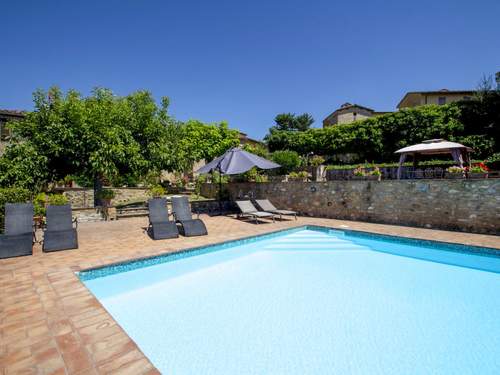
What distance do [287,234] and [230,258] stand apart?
3103mm

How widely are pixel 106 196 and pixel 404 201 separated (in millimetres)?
12583

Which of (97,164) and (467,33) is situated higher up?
(467,33)

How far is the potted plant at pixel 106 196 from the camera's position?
1145 centimetres

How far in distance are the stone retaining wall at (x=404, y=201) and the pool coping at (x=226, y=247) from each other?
2.26m

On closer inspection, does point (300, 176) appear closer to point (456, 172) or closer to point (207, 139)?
point (456, 172)

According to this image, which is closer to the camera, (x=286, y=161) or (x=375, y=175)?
(x=375, y=175)

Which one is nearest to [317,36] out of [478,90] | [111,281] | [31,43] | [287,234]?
[287,234]

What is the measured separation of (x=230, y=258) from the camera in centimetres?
657

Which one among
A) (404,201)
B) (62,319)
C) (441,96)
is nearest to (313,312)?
(62,319)

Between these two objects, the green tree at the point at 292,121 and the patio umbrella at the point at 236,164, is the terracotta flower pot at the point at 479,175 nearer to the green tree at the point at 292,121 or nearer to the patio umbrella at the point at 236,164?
the patio umbrella at the point at 236,164

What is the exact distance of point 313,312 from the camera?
401 centimetres

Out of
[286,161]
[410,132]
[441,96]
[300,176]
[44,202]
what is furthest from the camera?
[441,96]

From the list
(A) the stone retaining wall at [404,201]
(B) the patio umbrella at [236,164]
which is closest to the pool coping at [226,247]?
(A) the stone retaining wall at [404,201]

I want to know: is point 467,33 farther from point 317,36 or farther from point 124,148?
point 124,148
